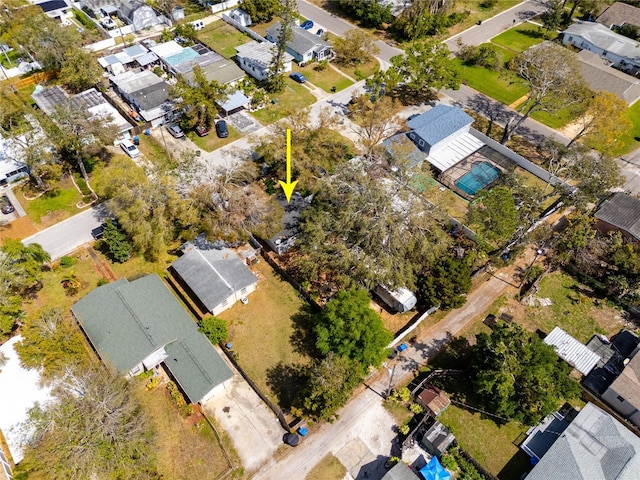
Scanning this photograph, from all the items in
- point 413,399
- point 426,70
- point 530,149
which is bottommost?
point 413,399

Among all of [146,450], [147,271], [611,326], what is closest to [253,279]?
[147,271]

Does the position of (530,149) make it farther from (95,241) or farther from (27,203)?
(27,203)

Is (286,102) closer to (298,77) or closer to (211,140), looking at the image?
(298,77)

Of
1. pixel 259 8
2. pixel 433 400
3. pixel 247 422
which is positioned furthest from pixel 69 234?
pixel 259 8

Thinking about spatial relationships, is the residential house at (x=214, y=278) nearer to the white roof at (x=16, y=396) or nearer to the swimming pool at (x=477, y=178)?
the white roof at (x=16, y=396)

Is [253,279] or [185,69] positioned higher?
[185,69]

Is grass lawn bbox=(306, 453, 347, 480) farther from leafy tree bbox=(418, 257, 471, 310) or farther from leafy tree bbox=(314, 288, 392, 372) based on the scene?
leafy tree bbox=(418, 257, 471, 310)

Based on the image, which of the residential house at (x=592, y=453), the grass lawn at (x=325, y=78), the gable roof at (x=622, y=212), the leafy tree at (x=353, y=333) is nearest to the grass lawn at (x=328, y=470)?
the leafy tree at (x=353, y=333)
